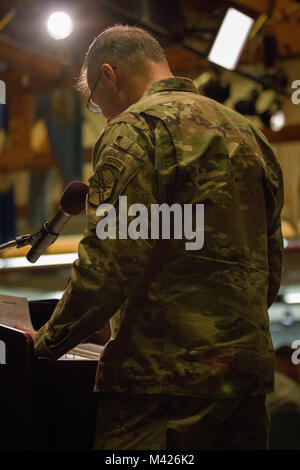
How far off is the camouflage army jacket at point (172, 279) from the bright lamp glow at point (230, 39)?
3.12 m

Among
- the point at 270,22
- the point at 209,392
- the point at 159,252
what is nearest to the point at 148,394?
the point at 209,392

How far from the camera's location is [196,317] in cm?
144

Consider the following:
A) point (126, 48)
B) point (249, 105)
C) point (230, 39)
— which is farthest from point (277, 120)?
point (126, 48)

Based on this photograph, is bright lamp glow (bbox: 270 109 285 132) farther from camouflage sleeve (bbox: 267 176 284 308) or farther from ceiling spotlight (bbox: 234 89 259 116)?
camouflage sleeve (bbox: 267 176 284 308)

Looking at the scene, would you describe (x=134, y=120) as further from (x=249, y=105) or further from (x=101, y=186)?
(x=249, y=105)

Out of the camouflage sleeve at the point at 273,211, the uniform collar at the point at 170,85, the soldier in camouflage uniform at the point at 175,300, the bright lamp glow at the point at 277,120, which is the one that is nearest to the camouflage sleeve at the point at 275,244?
the camouflage sleeve at the point at 273,211

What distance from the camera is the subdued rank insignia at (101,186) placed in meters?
1.46

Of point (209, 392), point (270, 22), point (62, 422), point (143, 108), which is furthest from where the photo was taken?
point (270, 22)

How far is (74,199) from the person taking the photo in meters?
1.71

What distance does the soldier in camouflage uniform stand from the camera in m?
1.43

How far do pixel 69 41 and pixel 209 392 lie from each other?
4.96 metres

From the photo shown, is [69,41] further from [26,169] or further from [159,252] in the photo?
[159,252]

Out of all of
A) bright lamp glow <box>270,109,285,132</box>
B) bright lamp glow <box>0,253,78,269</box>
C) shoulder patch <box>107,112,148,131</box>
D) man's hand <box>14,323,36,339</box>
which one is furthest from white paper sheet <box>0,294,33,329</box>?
bright lamp glow <box>0,253,78,269</box>

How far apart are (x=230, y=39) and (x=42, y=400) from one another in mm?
3456
